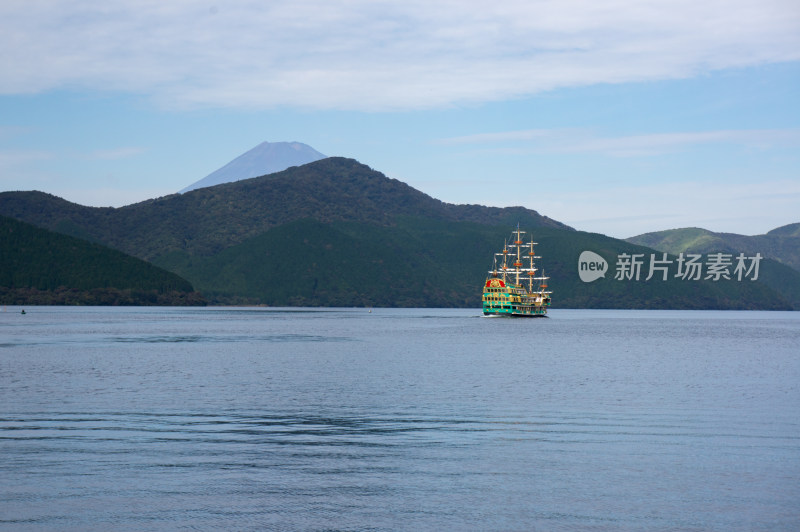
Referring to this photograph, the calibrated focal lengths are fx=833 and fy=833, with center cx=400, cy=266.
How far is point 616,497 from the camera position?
24.8 metres

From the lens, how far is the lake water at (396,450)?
2288 centimetres

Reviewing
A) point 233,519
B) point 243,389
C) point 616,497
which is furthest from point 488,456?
point 243,389

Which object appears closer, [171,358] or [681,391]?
[681,391]

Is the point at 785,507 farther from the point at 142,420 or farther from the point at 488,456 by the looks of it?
the point at 142,420

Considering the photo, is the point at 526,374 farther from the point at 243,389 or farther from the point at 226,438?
the point at 226,438

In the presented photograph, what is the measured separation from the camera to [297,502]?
78.7 ft

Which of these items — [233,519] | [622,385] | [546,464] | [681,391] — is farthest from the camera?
[622,385]

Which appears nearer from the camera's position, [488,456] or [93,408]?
[488,456]

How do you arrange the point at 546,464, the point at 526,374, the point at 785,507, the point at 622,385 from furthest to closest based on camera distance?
the point at 526,374, the point at 622,385, the point at 546,464, the point at 785,507

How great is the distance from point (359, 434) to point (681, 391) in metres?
29.5

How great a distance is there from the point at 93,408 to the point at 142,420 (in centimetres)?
635

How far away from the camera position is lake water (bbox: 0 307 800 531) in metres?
22.9

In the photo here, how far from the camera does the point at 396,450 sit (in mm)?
32875

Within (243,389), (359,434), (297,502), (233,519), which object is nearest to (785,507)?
(297,502)
